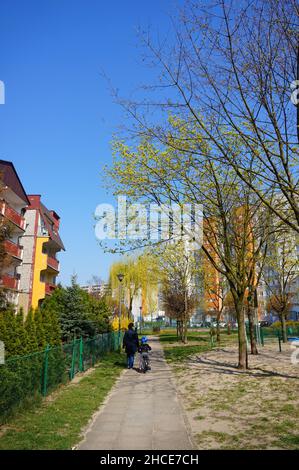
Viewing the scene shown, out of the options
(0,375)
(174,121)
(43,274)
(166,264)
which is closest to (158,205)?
(174,121)

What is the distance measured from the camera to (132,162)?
12180 millimetres

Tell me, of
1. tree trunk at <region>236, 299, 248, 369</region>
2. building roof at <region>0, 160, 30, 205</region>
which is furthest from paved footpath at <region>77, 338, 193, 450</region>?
building roof at <region>0, 160, 30, 205</region>

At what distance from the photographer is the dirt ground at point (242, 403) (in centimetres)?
579

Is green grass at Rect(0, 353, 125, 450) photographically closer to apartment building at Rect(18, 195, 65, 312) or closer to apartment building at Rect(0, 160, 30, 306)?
apartment building at Rect(0, 160, 30, 306)

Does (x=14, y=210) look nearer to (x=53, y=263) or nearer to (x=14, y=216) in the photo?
(x=14, y=216)

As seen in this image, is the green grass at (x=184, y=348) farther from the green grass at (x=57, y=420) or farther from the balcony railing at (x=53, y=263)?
the balcony railing at (x=53, y=263)

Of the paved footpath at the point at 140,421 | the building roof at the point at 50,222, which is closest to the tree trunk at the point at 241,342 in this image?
the paved footpath at the point at 140,421

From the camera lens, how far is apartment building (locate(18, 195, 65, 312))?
99.1 feet

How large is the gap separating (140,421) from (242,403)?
102 inches

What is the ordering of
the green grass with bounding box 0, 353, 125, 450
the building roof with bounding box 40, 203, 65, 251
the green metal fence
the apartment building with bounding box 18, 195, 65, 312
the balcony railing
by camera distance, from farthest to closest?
1. the building roof with bounding box 40, 203, 65, 251
2. the balcony railing
3. the apartment building with bounding box 18, 195, 65, 312
4. the green metal fence
5. the green grass with bounding box 0, 353, 125, 450

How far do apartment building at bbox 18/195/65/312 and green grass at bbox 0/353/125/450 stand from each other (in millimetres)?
19742

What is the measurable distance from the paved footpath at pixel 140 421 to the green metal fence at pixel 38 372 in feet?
5.12

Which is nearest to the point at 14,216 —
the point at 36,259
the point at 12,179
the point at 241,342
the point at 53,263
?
the point at 12,179

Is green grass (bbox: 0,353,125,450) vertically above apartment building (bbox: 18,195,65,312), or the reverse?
apartment building (bbox: 18,195,65,312)
